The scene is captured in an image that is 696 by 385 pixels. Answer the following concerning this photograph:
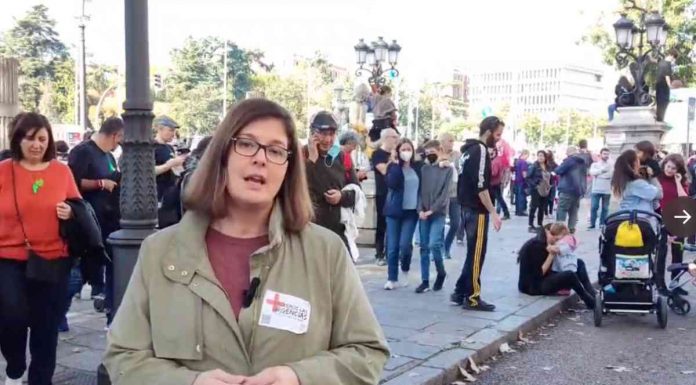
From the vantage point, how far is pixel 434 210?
8438mm

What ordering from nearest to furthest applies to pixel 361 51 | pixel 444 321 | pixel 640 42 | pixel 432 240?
pixel 444 321
pixel 432 240
pixel 640 42
pixel 361 51

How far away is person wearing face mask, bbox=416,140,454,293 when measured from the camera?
841 centimetres

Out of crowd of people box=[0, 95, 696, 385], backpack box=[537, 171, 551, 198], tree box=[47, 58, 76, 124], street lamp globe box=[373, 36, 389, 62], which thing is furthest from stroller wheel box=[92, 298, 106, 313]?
tree box=[47, 58, 76, 124]

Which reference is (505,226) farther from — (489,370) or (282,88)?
(282,88)

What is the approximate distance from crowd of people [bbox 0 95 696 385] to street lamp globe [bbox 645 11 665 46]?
8356 mm

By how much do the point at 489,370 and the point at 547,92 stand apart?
14599 centimetres

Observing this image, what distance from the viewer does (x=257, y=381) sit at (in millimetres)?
1929

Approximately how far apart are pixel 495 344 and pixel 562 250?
221 cm

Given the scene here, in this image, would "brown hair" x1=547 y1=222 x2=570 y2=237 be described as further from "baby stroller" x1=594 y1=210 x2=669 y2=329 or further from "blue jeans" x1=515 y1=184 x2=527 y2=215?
"blue jeans" x1=515 y1=184 x2=527 y2=215

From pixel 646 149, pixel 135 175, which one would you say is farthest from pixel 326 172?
pixel 646 149

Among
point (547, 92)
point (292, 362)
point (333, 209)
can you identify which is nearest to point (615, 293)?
point (333, 209)

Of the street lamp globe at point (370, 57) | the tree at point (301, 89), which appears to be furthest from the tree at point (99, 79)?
the street lamp globe at point (370, 57)

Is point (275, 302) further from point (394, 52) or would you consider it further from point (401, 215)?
point (394, 52)

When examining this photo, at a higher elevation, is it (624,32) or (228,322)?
(624,32)
